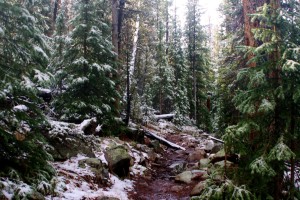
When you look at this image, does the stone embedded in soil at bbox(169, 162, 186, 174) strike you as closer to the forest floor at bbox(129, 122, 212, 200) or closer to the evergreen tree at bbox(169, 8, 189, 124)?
the forest floor at bbox(129, 122, 212, 200)

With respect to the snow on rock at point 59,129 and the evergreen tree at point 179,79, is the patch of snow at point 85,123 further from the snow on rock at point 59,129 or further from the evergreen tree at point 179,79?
the evergreen tree at point 179,79

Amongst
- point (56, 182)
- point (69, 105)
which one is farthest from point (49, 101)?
point (56, 182)

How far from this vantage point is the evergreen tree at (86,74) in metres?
12.1

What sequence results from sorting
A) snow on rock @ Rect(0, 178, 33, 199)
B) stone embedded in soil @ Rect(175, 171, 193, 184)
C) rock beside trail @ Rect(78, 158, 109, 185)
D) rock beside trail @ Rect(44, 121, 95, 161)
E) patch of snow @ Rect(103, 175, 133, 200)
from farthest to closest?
stone embedded in soil @ Rect(175, 171, 193, 184) → rock beside trail @ Rect(78, 158, 109, 185) → rock beside trail @ Rect(44, 121, 95, 161) → patch of snow @ Rect(103, 175, 133, 200) → snow on rock @ Rect(0, 178, 33, 199)

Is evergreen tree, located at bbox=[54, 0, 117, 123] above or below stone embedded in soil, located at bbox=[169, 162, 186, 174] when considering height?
above

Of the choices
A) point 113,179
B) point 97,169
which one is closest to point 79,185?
point 97,169

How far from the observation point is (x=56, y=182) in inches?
258

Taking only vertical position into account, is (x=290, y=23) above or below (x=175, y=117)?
above

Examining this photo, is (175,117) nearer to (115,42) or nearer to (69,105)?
(115,42)

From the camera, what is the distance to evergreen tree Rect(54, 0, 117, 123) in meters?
12.1

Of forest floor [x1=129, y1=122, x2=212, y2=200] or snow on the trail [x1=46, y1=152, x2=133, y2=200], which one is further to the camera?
forest floor [x1=129, y1=122, x2=212, y2=200]

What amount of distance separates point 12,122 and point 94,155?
5046mm

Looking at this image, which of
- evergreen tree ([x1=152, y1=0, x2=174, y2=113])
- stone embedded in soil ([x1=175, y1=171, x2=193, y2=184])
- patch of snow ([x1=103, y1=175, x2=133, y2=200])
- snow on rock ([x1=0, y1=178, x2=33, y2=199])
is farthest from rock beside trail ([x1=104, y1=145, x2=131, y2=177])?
evergreen tree ([x1=152, y1=0, x2=174, y2=113])

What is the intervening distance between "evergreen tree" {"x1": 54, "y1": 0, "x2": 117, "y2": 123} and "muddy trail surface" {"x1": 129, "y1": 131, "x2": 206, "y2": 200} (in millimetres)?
3363
